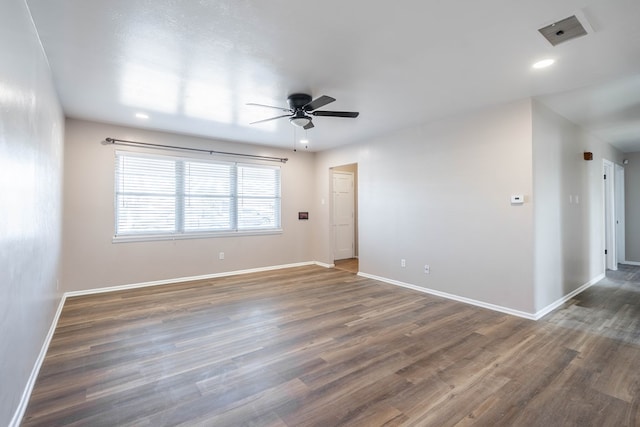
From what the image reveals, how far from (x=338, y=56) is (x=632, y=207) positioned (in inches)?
306

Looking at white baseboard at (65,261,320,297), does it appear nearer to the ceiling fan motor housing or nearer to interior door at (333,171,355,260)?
interior door at (333,171,355,260)

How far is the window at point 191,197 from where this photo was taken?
485cm

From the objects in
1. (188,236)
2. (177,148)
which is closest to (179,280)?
(188,236)

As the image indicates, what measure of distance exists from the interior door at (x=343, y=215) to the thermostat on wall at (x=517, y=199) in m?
3.98

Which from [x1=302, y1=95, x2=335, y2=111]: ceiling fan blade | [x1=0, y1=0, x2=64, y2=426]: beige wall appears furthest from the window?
[x1=302, y1=95, x2=335, y2=111]: ceiling fan blade

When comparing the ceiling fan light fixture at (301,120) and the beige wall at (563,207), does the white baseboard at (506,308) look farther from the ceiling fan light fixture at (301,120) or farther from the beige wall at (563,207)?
the ceiling fan light fixture at (301,120)

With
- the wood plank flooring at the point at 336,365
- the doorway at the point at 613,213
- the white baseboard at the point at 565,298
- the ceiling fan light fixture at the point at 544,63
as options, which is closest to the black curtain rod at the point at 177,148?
the wood plank flooring at the point at 336,365

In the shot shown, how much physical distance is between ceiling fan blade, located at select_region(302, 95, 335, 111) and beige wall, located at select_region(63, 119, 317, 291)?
9.30 ft

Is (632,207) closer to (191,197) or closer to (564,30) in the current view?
(564,30)

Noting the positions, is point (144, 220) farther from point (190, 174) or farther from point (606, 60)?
point (606, 60)

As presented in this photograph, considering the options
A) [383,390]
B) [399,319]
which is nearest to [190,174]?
[399,319]

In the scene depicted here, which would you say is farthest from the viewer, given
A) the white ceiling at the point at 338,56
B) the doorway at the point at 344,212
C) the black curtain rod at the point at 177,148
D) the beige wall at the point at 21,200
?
the doorway at the point at 344,212

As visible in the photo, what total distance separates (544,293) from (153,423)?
4.19m

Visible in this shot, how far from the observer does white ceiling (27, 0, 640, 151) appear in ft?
6.59
